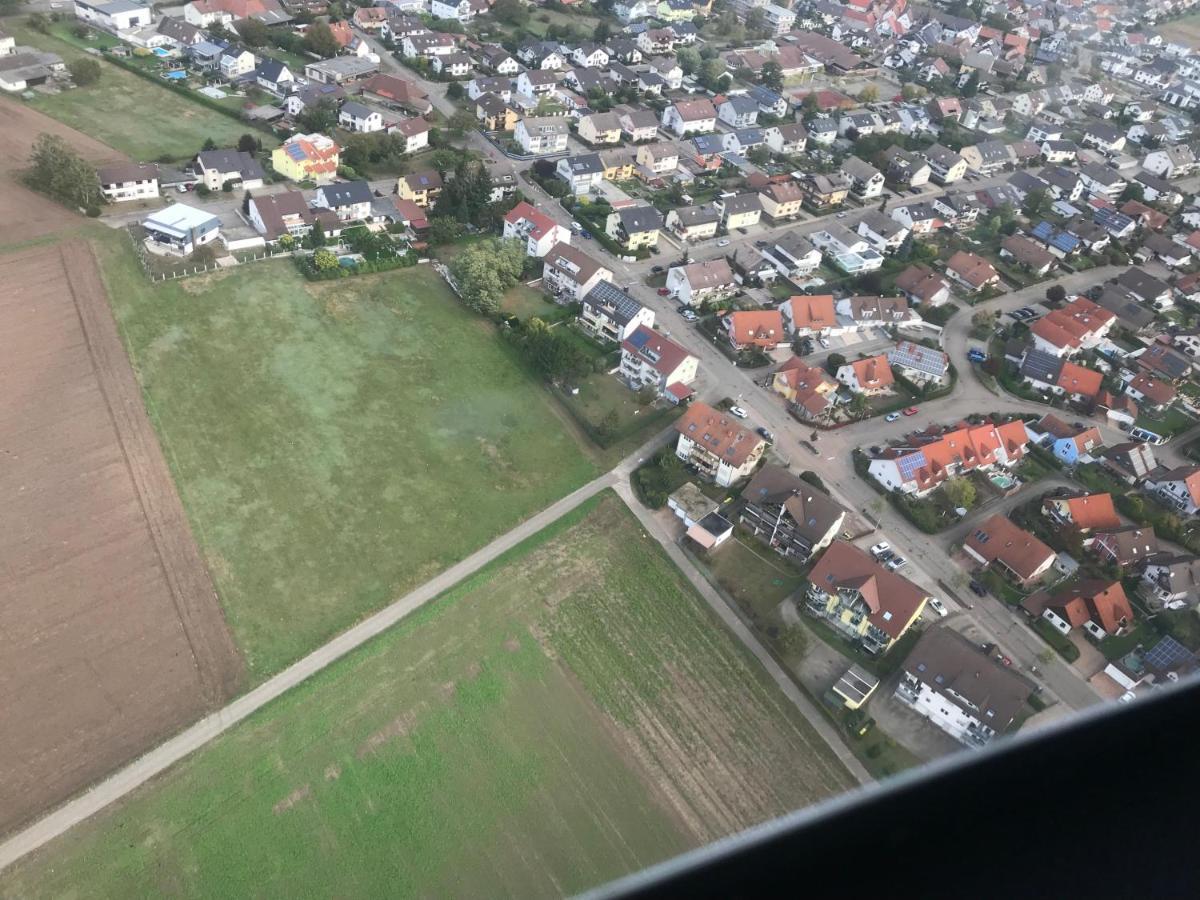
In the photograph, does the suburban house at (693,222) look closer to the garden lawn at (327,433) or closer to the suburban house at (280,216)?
the garden lawn at (327,433)

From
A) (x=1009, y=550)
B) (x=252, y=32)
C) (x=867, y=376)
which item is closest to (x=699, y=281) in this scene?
(x=867, y=376)

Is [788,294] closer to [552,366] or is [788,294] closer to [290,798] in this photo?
[552,366]

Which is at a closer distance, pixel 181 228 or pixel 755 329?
pixel 181 228

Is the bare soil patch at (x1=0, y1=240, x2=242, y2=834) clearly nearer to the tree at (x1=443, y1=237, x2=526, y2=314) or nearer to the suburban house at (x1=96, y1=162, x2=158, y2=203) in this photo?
the suburban house at (x1=96, y1=162, x2=158, y2=203)

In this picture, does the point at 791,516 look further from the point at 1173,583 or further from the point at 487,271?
the point at 487,271

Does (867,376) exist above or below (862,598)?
above

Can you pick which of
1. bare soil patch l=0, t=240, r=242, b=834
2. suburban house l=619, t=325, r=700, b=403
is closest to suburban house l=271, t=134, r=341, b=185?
bare soil patch l=0, t=240, r=242, b=834

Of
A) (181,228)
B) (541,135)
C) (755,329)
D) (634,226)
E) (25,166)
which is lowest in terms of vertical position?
(25,166)
